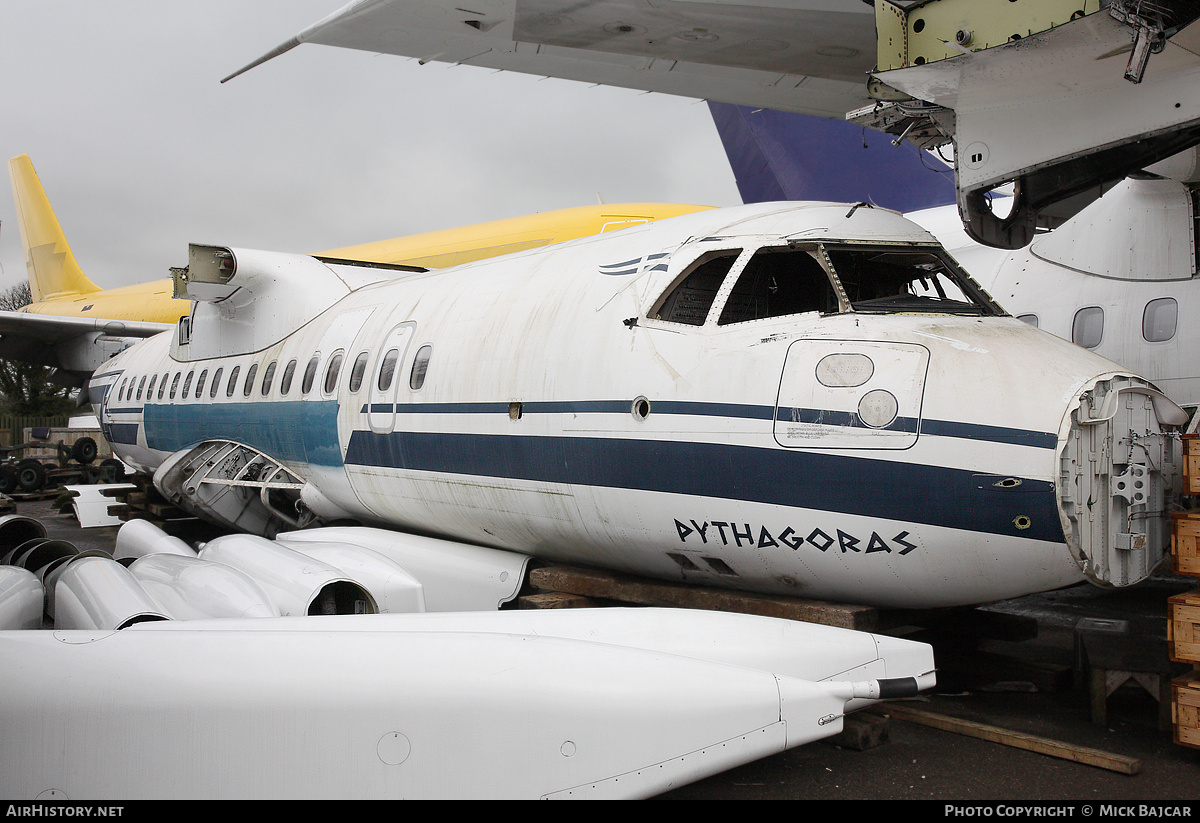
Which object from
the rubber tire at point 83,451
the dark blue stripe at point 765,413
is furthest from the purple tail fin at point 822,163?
the rubber tire at point 83,451

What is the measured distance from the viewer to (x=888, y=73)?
19.7 feet

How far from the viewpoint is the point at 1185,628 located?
14.4 ft

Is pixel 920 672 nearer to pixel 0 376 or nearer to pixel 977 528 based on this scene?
pixel 977 528

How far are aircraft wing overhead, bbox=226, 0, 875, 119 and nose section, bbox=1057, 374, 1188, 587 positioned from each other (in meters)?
4.62

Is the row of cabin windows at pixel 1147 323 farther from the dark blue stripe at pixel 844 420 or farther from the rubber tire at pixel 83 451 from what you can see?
the rubber tire at pixel 83 451

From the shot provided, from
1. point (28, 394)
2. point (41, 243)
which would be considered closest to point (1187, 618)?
point (41, 243)

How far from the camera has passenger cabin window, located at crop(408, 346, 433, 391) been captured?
7.50 metres

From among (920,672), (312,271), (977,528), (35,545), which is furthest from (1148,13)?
(35,545)

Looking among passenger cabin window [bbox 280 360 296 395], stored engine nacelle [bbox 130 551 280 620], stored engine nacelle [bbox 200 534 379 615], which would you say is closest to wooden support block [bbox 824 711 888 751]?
stored engine nacelle [bbox 200 534 379 615]

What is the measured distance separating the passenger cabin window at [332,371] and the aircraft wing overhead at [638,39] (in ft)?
9.00

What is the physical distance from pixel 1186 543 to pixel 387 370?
5.99 metres

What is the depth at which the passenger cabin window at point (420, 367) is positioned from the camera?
7.50m

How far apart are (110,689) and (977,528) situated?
3.97 m

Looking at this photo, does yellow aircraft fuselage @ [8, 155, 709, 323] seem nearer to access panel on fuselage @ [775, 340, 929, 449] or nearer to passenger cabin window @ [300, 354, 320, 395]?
passenger cabin window @ [300, 354, 320, 395]
